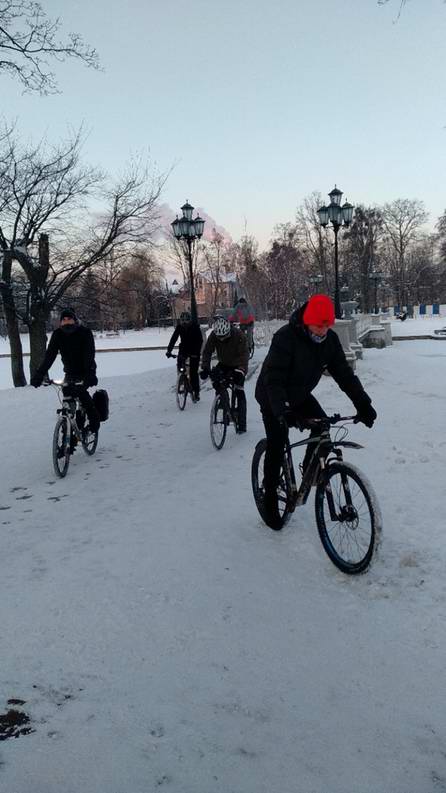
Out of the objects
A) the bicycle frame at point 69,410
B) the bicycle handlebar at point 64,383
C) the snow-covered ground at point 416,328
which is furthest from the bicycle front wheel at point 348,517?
the snow-covered ground at point 416,328

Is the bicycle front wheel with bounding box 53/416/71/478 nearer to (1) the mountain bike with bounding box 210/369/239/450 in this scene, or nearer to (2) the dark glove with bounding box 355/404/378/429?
(1) the mountain bike with bounding box 210/369/239/450

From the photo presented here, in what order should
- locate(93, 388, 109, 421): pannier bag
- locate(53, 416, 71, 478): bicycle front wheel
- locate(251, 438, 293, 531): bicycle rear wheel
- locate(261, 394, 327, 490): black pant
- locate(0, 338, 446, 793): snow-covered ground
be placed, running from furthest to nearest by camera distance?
locate(93, 388, 109, 421): pannier bag
locate(53, 416, 71, 478): bicycle front wheel
locate(251, 438, 293, 531): bicycle rear wheel
locate(261, 394, 327, 490): black pant
locate(0, 338, 446, 793): snow-covered ground

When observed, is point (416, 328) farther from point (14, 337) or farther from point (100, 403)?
point (100, 403)

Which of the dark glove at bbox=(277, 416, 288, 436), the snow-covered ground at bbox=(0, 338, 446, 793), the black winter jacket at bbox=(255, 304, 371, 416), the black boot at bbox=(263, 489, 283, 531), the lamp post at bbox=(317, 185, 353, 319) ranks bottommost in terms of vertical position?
the snow-covered ground at bbox=(0, 338, 446, 793)

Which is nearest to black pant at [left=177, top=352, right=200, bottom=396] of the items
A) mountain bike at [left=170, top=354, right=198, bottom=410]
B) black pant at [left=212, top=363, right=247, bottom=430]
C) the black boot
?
mountain bike at [left=170, top=354, right=198, bottom=410]

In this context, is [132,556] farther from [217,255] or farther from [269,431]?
[217,255]

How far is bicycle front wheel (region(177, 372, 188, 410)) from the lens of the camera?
10.8 metres

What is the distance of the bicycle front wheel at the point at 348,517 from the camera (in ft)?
10.9

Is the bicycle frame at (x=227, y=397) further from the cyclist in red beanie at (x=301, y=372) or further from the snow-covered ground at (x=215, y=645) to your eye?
the cyclist in red beanie at (x=301, y=372)

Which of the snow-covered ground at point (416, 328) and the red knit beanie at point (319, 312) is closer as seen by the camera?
the red knit beanie at point (319, 312)

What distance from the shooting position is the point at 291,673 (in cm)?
265

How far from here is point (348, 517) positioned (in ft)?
11.5

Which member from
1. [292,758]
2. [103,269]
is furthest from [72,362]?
[103,269]

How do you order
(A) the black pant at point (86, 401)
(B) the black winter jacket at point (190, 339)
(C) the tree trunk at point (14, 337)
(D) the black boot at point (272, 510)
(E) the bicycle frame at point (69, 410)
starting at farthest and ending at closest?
1. (C) the tree trunk at point (14, 337)
2. (B) the black winter jacket at point (190, 339)
3. (A) the black pant at point (86, 401)
4. (E) the bicycle frame at point (69, 410)
5. (D) the black boot at point (272, 510)
